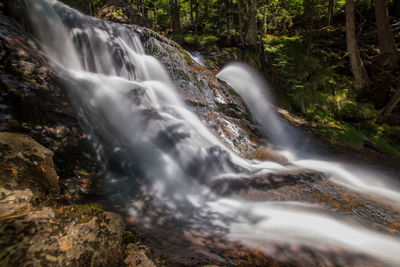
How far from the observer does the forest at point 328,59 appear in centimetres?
748

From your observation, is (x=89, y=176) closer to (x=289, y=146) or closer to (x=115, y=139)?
(x=115, y=139)

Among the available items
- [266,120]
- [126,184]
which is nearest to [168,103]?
[126,184]

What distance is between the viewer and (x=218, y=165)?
4.18m

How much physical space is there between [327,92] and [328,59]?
247cm

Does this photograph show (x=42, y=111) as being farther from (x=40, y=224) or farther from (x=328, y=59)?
(x=328, y=59)

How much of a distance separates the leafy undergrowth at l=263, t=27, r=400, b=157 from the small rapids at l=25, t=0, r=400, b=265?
7.88 ft

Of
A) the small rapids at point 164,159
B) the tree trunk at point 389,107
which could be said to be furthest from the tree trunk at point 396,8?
the small rapids at point 164,159

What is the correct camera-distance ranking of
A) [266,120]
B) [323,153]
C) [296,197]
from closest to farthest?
1. [296,197]
2. [323,153]
3. [266,120]

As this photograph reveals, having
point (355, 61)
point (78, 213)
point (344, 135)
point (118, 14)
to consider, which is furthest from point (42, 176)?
point (118, 14)

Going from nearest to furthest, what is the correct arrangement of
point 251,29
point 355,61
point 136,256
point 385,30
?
point 136,256 → point 355,61 → point 385,30 → point 251,29

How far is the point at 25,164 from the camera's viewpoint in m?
1.82

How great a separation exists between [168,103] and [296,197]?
3.90m

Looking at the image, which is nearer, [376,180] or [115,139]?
[115,139]

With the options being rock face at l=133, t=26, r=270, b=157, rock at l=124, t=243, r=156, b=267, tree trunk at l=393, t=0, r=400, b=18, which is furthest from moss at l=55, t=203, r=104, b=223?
tree trunk at l=393, t=0, r=400, b=18
